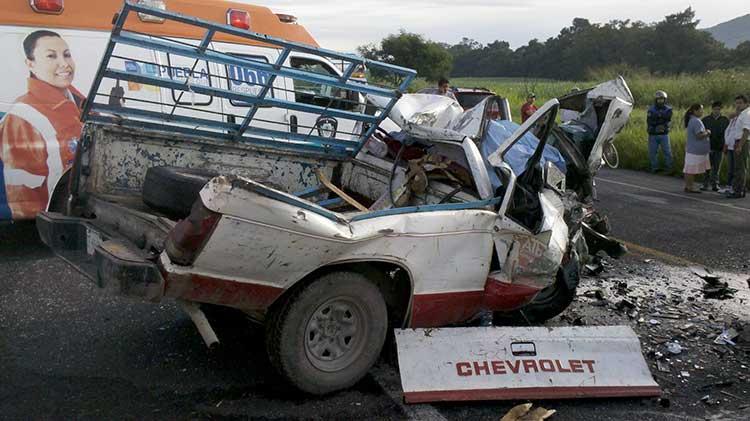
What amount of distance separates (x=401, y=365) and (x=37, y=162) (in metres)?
4.22

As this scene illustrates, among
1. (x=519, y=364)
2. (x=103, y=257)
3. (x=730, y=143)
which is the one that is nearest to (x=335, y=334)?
(x=519, y=364)

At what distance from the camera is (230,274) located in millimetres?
3379

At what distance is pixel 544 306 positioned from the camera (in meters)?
4.92

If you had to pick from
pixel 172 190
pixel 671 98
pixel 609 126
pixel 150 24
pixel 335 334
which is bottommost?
pixel 335 334

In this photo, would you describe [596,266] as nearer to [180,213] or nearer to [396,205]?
[396,205]

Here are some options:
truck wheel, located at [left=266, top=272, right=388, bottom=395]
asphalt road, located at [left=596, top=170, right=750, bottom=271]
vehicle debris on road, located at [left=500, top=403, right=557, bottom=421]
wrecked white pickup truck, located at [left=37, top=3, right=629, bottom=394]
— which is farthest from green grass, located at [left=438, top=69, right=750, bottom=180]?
truck wheel, located at [left=266, top=272, right=388, bottom=395]

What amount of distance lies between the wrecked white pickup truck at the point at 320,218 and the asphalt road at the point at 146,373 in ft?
0.85

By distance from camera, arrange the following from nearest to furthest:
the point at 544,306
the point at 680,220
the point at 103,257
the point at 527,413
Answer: the point at 103,257 < the point at 527,413 < the point at 544,306 < the point at 680,220

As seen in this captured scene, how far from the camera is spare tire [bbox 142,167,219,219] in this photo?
404 cm

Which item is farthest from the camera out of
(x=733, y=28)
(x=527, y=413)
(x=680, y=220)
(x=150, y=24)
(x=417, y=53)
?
(x=733, y=28)

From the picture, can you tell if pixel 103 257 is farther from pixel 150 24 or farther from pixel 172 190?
pixel 150 24

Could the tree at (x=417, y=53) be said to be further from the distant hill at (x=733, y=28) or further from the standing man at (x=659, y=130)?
the distant hill at (x=733, y=28)

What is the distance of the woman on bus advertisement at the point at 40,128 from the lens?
20.1 ft

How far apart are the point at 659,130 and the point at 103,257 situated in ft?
45.5
